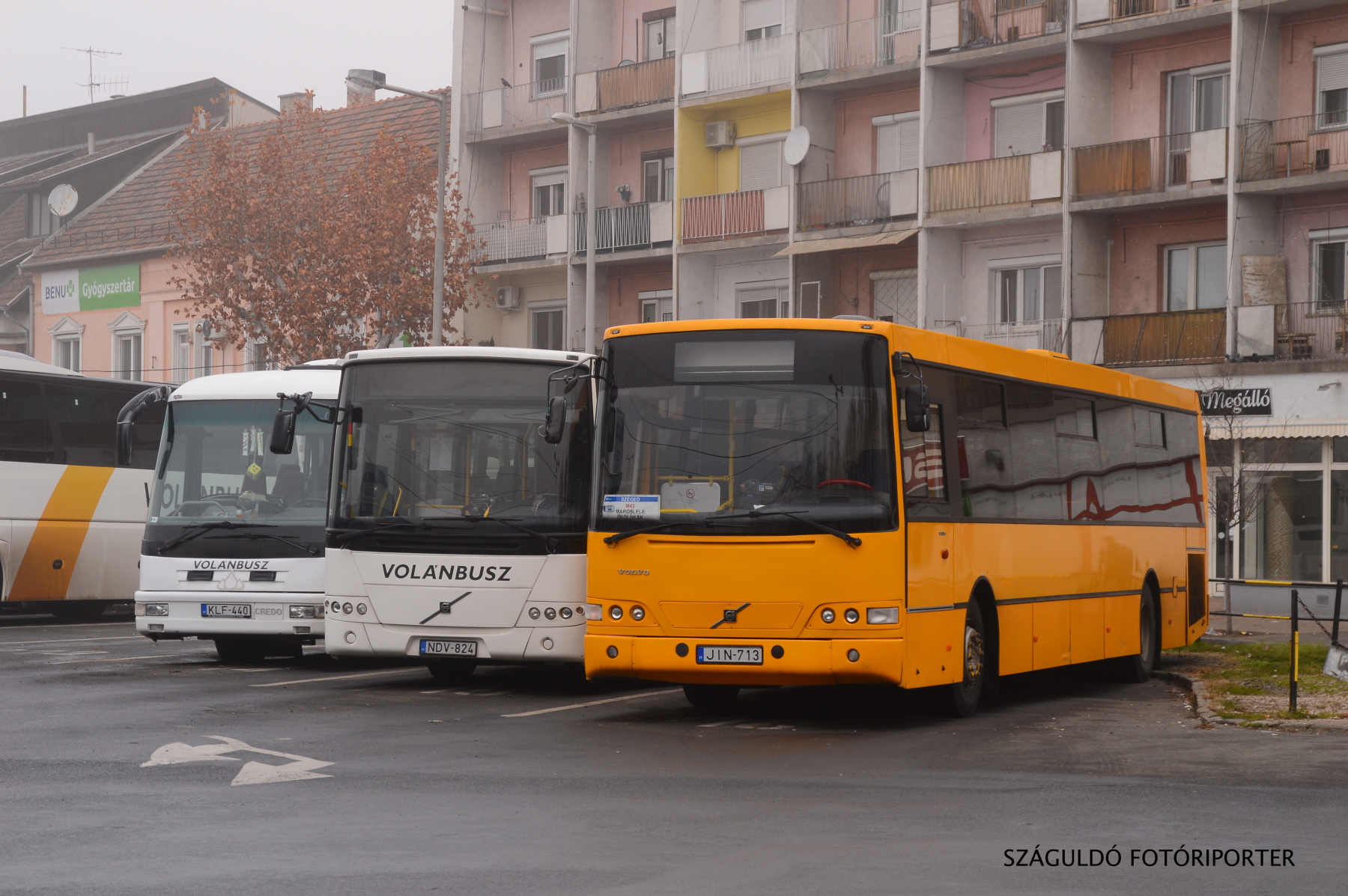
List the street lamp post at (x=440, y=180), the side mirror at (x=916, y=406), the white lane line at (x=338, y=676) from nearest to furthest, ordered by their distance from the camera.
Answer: the side mirror at (x=916, y=406)
the white lane line at (x=338, y=676)
the street lamp post at (x=440, y=180)

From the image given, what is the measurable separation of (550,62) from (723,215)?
25.9 ft

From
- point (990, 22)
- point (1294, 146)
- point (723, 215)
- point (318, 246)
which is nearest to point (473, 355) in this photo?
point (1294, 146)

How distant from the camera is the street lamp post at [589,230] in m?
38.8

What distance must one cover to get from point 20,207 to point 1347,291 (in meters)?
44.6

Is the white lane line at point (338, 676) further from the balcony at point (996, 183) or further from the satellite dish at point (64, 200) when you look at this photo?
the satellite dish at point (64, 200)

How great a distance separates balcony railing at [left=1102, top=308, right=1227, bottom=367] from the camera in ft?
106

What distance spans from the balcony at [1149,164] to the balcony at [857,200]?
3.83m

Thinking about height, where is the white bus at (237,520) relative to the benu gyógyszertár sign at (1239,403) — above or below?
below

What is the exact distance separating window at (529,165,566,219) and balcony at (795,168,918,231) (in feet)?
25.8

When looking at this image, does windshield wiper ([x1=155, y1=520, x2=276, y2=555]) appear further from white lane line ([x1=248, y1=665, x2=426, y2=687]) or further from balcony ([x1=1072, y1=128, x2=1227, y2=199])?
balcony ([x1=1072, y1=128, x2=1227, y2=199])

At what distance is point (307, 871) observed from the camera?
25.8 ft

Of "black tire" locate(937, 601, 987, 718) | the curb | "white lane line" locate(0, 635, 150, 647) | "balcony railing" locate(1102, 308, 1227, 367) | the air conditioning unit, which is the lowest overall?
"white lane line" locate(0, 635, 150, 647)

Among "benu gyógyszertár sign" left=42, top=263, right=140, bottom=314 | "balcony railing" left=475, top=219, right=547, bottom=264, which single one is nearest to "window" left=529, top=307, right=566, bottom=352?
"balcony railing" left=475, top=219, right=547, bottom=264

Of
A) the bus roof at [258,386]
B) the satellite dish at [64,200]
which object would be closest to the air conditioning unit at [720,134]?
the bus roof at [258,386]
